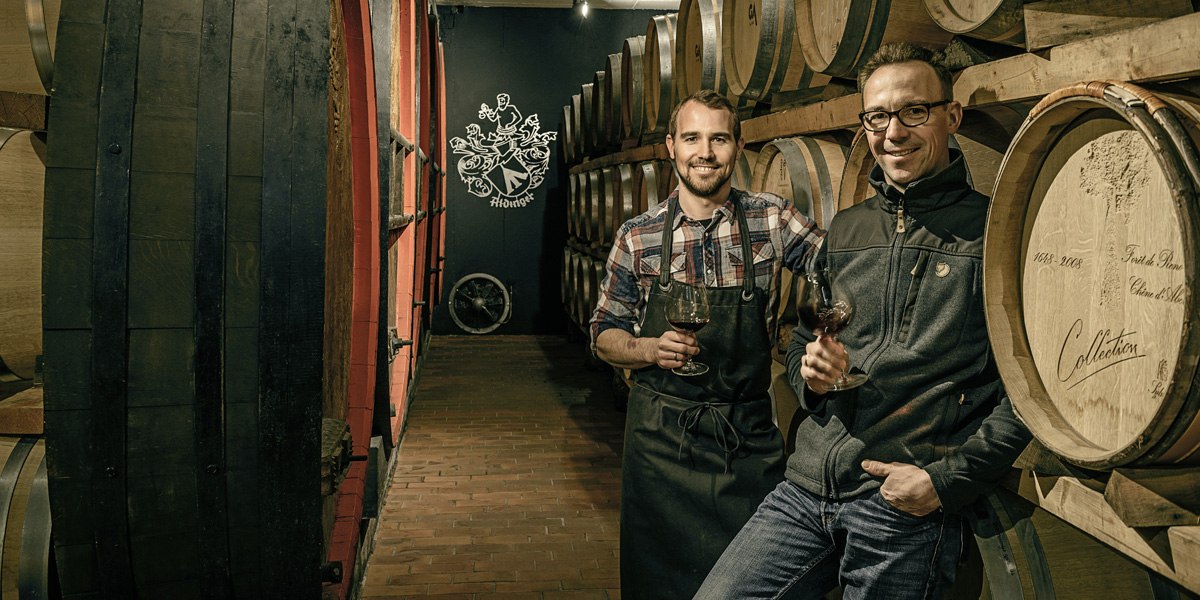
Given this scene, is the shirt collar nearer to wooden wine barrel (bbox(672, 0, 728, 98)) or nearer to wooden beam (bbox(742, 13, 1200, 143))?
wooden beam (bbox(742, 13, 1200, 143))

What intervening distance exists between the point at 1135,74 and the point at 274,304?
1.33 m

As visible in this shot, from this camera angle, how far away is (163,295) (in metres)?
1.38

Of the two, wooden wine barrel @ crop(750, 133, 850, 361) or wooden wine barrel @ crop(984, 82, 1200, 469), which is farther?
wooden wine barrel @ crop(750, 133, 850, 361)

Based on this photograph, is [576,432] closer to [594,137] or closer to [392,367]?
[392,367]

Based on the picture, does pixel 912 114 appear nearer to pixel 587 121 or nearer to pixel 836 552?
pixel 836 552

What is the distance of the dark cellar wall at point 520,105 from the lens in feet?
29.0

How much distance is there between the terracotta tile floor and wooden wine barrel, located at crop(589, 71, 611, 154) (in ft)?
5.78

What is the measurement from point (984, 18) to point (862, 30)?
23.5 inches

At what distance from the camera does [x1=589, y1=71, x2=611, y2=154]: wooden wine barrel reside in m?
6.08

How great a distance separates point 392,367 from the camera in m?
3.92

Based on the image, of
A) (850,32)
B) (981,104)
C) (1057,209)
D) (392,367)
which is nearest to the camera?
(1057,209)

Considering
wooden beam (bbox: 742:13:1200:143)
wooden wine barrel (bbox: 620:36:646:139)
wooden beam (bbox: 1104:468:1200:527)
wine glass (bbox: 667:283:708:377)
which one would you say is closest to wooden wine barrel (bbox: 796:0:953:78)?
wooden beam (bbox: 742:13:1200:143)

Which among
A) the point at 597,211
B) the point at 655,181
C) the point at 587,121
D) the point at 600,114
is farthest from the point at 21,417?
the point at 587,121

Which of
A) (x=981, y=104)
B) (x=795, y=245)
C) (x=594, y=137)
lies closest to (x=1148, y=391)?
(x=981, y=104)
